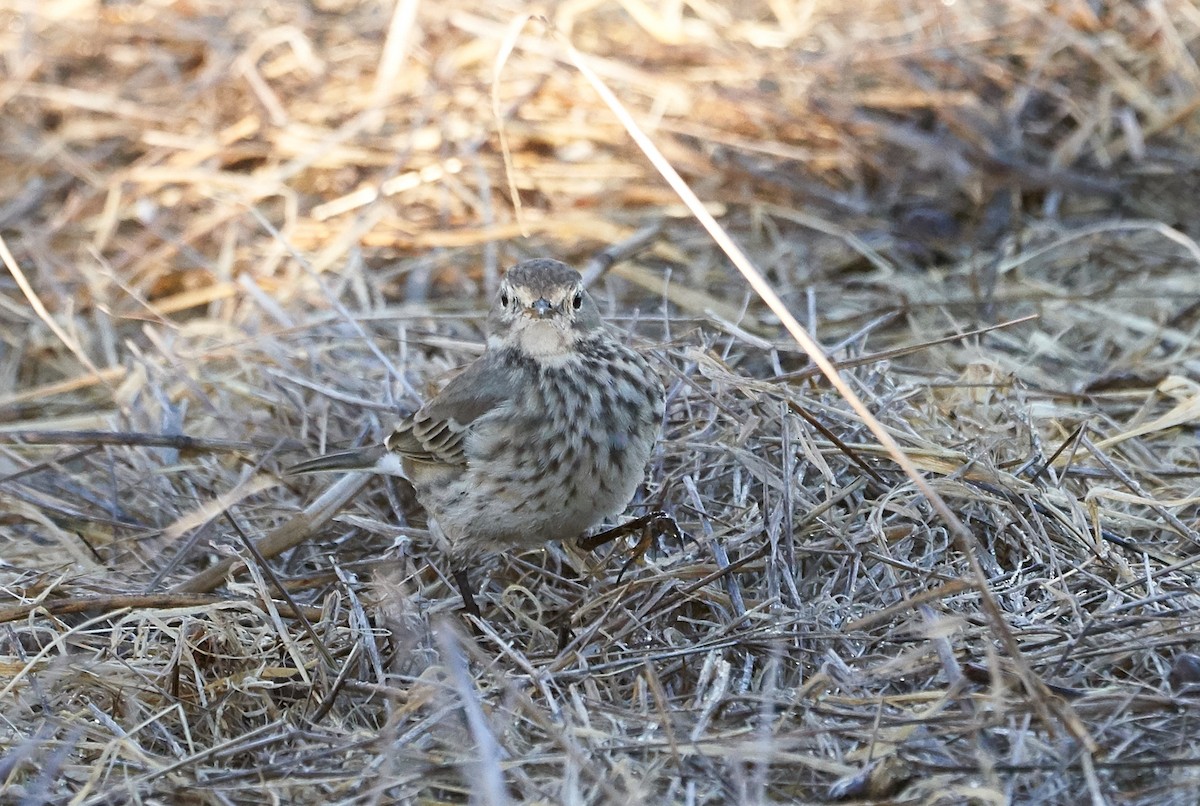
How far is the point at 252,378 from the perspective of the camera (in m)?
5.34

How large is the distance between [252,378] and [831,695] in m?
3.04

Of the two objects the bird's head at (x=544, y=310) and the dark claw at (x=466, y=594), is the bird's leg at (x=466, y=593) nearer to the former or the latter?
the dark claw at (x=466, y=594)

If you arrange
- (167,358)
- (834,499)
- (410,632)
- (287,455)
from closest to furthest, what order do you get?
(410,632), (834,499), (287,455), (167,358)

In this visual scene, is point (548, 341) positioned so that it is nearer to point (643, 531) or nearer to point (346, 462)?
point (643, 531)

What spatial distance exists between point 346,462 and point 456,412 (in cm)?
56

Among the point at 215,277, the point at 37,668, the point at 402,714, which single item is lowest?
the point at 215,277

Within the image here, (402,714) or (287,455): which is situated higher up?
(402,714)

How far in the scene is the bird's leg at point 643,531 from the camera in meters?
3.88

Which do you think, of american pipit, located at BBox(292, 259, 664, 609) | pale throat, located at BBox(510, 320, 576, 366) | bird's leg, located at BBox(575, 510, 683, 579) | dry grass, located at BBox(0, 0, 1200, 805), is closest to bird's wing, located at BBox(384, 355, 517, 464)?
american pipit, located at BBox(292, 259, 664, 609)

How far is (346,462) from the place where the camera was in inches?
173

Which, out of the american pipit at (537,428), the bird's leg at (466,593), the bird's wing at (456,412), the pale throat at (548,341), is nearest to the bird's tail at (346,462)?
the bird's wing at (456,412)

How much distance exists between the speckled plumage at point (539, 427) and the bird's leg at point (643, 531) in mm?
97

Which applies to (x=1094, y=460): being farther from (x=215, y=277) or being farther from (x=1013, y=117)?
(x=215, y=277)

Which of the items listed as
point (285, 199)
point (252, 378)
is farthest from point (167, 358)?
point (285, 199)
